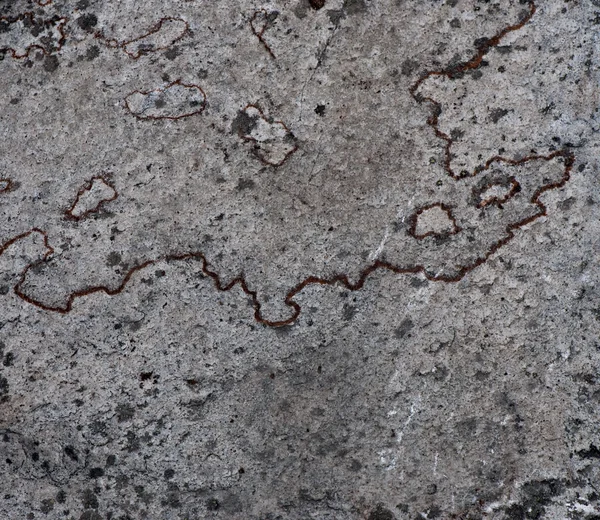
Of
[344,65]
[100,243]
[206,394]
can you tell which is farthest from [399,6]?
[206,394]

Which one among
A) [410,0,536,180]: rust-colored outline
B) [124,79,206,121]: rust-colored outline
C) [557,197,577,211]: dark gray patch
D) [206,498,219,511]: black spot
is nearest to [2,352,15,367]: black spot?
[206,498,219,511]: black spot

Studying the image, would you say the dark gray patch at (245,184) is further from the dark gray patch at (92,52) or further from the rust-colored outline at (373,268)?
the dark gray patch at (92,52)

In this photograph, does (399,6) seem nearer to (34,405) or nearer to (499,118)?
(499,118)

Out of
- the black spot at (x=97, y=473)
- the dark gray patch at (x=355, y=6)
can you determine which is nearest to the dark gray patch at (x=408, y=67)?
the dark gray patch at (x=355, y=6)

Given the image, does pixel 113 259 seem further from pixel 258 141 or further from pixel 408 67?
pixel 408 67

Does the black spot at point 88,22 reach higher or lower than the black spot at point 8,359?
higher

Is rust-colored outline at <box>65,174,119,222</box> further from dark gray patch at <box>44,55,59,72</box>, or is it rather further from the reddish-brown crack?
dark gray patch at <box>44,55,59,72</box>
